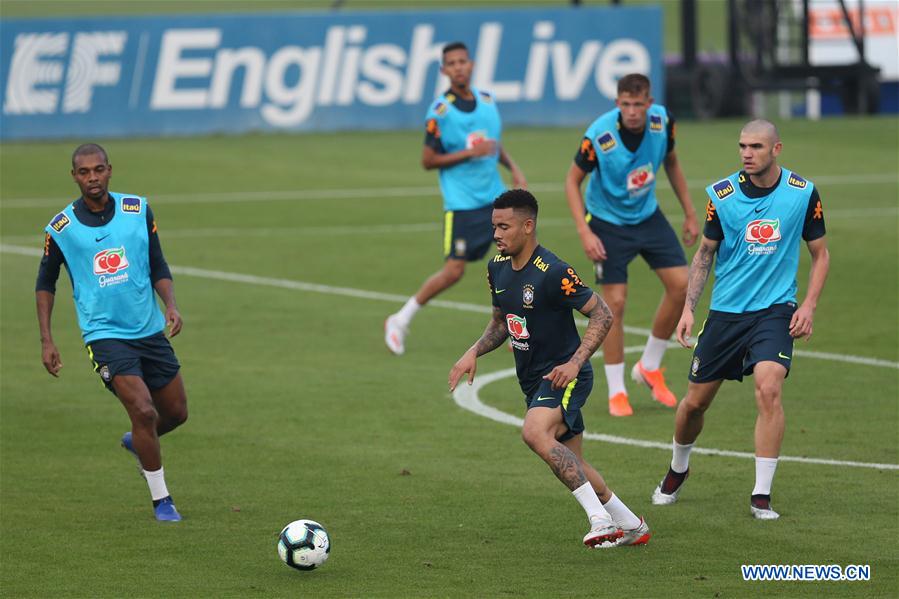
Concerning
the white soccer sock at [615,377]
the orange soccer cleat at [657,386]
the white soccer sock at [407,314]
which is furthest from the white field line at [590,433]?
the white soccer sock at [407,314]

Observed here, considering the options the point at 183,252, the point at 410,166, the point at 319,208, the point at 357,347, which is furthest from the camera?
the point at 410,166

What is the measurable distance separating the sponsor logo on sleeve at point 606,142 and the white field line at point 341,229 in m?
10.8

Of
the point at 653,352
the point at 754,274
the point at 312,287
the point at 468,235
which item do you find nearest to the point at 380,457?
the point at 653,352

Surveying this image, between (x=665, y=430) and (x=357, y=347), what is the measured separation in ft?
14.7

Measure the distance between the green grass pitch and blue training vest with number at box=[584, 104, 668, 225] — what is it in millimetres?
1617

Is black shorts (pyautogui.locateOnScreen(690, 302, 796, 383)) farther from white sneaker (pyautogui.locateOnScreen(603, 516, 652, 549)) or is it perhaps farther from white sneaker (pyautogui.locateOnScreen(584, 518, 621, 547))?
white sneaker (pyautogui.locateOnScreen(584, 518, 621, 547))

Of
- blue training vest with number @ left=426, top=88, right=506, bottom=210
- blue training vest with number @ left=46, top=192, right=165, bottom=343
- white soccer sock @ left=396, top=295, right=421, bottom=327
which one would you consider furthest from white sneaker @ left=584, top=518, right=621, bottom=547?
blue training vest with number @ left=426, top=88, right=506, bottom=210

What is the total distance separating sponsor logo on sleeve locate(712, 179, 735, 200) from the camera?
31.6ft

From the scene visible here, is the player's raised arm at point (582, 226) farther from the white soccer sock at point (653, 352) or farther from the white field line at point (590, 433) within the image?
the white field line at point (590, 433)

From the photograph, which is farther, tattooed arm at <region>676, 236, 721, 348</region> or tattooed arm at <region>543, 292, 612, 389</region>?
tattooed arm at <region>676, 236, 721, 348</region>

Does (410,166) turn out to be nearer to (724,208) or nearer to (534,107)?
(534,107)

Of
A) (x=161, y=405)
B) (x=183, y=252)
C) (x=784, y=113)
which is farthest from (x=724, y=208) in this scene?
(x=784, y=113)

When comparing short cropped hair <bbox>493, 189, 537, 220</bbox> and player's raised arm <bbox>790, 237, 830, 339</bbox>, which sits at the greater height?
short cropped hair <bbox>493, 189, 537, 220</bbox>

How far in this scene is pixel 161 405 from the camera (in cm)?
1016
